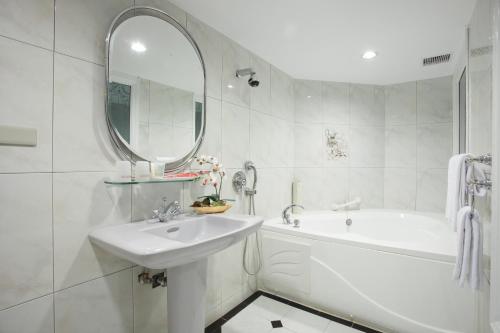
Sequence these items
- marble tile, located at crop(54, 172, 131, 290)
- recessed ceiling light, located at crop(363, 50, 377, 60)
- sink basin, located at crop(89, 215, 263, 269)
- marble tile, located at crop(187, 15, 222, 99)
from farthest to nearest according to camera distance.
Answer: recessed ceiling light, located at crop(363, 50, 377, 60)
marble tile, located at crop(187, 15, 222, 99)
marble tile, located at crop(54, 172, 131, 290)
sink basin, located at crop(89, 215, 263, 269)

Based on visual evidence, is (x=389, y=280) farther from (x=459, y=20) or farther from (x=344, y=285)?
(x=459, y=20)

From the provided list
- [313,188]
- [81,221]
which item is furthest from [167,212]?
[313,188]

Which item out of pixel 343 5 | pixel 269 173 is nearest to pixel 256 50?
pixel 343 5

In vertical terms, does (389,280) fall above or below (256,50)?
below

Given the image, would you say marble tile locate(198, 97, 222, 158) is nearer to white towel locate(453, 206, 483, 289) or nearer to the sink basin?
the sink basin

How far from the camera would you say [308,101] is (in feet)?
10.1

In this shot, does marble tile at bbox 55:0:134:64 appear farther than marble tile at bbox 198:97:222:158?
No

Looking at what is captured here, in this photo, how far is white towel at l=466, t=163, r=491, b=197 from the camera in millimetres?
1156

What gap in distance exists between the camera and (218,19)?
5.84 feet

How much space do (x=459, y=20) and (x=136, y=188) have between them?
2550mm

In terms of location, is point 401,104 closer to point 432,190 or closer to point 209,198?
point 432,190

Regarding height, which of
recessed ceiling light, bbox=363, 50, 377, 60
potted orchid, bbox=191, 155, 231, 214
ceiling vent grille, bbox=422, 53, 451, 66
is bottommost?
potted orchid, bbox=191, 155, 231, 214

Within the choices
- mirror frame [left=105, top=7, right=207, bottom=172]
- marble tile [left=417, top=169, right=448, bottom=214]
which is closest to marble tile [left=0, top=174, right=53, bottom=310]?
mirror frame [left=105, top=7, right=207, bottom=172]

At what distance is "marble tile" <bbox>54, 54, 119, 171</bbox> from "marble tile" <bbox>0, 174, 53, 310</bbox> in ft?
0.45
